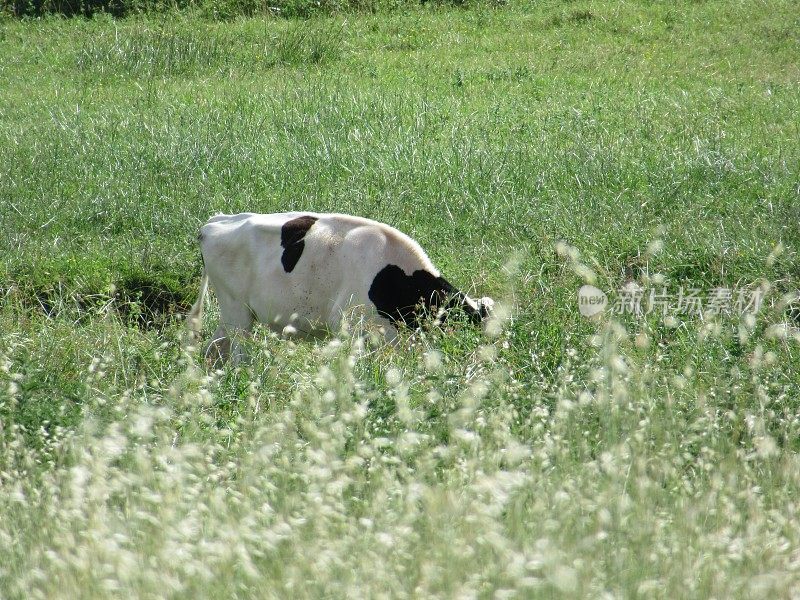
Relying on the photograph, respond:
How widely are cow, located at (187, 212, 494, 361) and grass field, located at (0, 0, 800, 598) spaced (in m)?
0.42

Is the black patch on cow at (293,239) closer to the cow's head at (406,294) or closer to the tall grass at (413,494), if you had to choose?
the cow's head at (406,294)

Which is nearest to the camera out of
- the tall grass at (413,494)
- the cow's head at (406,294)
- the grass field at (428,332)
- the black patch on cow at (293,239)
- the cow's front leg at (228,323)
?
the tall grass at (413,494)

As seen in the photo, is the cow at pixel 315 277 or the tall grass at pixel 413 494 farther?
the cow at pixel 315 277

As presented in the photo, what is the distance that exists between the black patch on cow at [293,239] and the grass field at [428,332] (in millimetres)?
581

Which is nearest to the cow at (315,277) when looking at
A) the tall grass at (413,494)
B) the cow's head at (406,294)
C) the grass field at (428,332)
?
the cow's head at (406,294)

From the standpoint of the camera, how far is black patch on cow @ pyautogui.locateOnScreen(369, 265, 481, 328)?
6.70 metres

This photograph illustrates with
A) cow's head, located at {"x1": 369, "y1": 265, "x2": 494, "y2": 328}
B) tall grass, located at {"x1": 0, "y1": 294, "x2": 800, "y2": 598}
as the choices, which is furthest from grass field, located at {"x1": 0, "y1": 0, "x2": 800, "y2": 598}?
cow's head, located at {"x1": 369, "y1": 265, "x2": 494, "y2": 328}

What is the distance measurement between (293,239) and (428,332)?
1.15 metres

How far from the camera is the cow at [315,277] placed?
6.71m

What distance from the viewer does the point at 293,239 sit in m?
7.05

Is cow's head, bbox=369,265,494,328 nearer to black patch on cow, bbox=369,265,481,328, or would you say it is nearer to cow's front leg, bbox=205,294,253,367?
black patch on cow, bbox=369,265,481,328

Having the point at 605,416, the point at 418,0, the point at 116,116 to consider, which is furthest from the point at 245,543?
the point at 418,0

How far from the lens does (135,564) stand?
3127mm

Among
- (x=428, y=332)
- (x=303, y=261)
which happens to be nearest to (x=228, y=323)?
(x=303, y=261)
